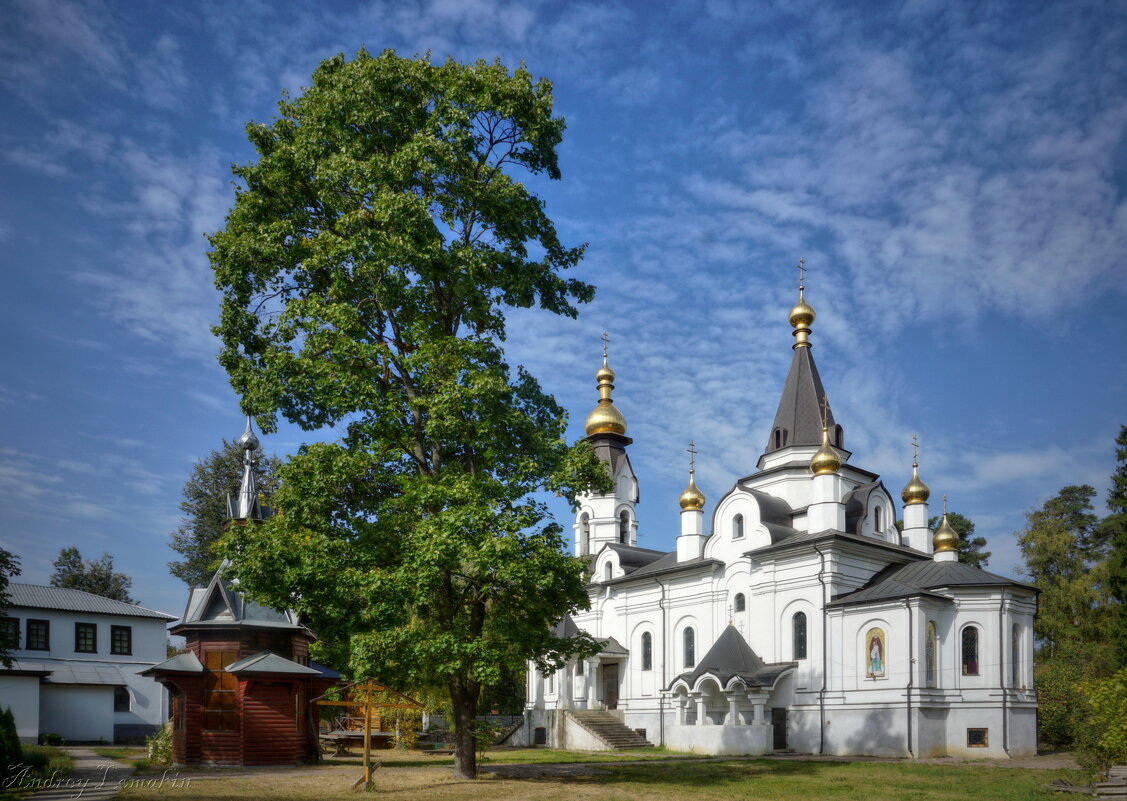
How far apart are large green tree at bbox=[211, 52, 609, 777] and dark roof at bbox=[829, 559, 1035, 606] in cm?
1396

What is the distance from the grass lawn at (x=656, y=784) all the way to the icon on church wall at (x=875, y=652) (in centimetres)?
549

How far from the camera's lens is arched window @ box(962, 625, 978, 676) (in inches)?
1139

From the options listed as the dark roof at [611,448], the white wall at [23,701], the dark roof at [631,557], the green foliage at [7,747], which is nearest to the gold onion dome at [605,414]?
the dark roof at [611,448]

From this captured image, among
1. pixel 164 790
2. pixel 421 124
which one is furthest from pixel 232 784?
pixel 421 124

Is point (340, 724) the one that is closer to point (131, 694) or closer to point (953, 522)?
point (131, 694)

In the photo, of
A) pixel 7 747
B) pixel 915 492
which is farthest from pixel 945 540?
pixel 7 747

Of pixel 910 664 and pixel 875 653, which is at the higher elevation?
pixel 875 653

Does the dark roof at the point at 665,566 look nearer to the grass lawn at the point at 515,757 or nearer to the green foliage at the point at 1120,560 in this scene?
the grass lawn at the point at 515,757

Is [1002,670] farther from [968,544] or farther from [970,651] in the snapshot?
[968,544]

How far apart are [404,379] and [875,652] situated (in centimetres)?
1853

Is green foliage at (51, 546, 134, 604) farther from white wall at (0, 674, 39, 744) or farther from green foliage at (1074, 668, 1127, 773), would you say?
green foliage at (1074, 668, 1127, 773)

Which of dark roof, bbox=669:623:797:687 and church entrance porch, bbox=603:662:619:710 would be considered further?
church entrance porch, bbox=603:662:619:710

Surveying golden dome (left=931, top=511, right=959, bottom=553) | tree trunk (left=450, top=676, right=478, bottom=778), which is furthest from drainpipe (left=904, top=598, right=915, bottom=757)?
tree trunk (left=450, top=676, right=478, bottom=778)

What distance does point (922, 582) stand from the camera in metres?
30.1
